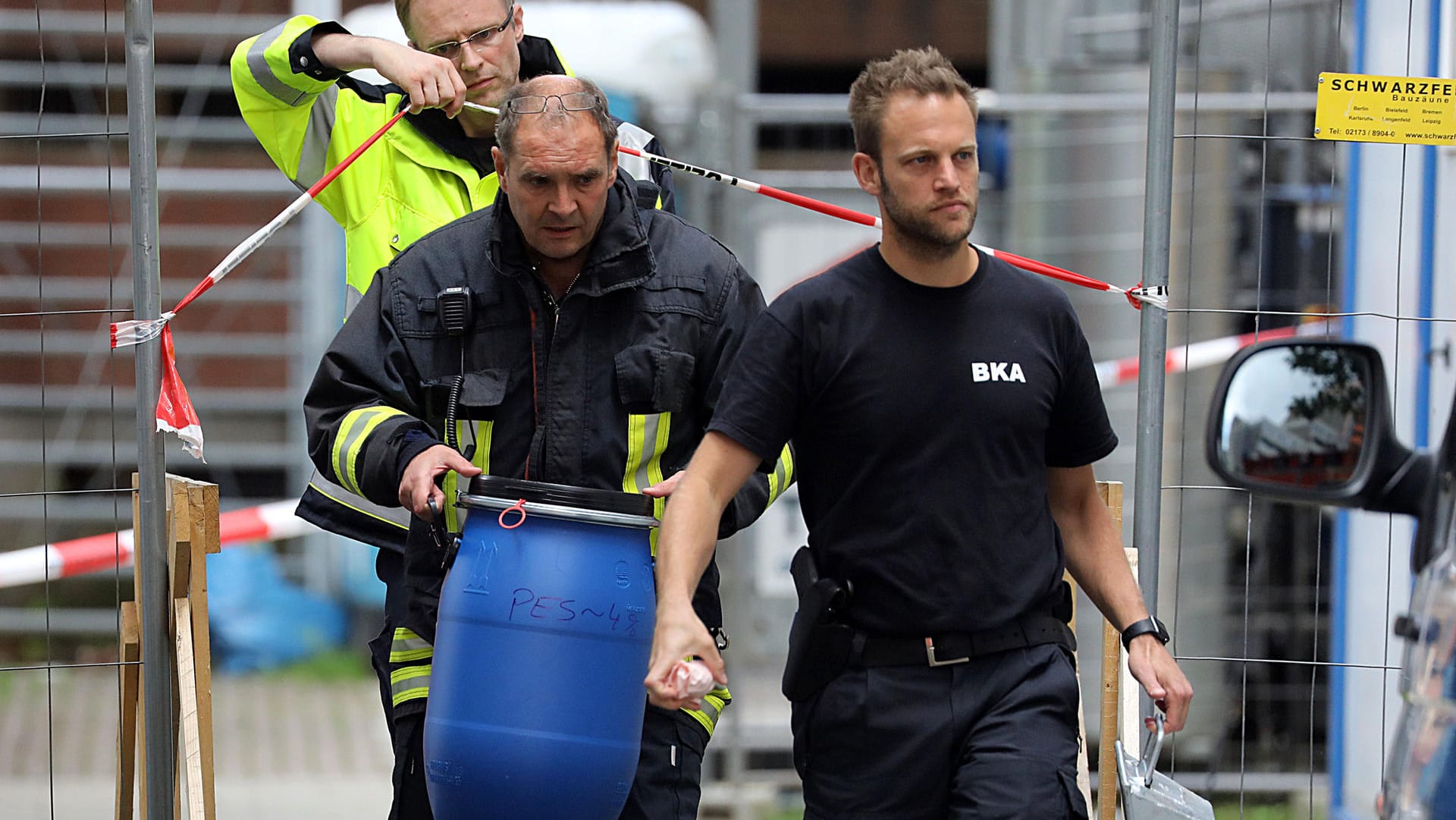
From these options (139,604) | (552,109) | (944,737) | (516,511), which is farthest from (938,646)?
(139,604)

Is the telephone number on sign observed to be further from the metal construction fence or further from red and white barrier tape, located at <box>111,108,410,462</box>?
red and white barrier tape, located at <box>111,108,410,462</box>

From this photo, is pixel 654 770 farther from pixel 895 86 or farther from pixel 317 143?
pixel 317 143

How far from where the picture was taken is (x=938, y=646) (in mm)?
3066

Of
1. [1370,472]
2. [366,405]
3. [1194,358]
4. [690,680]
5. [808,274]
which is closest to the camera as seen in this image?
[1370,472]

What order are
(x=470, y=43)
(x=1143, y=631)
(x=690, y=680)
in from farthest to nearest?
(x=470, y=43)
(x=1143, y=631)
(x=690, y=680)

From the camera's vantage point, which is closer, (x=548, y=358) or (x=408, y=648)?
(x=548, y=358)

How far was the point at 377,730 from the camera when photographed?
25.4 ft

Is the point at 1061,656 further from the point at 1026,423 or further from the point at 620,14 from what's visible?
the point at 620,14

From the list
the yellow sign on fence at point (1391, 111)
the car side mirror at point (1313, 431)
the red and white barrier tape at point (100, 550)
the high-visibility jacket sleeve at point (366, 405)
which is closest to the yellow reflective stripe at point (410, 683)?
the high-visibility jacket sleeve at point (366, 405)

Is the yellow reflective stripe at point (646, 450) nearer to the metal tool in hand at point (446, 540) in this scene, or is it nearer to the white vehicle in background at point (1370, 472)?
the metal tool in hand at point (446, 540)

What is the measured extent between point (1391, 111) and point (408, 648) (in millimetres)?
2536

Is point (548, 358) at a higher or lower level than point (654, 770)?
higher

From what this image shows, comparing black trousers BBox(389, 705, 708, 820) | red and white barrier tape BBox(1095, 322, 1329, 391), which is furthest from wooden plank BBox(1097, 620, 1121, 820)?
red and white barrier tape BBox(1095, 322, 1329, 391)

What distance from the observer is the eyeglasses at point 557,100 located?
3.31 metres
